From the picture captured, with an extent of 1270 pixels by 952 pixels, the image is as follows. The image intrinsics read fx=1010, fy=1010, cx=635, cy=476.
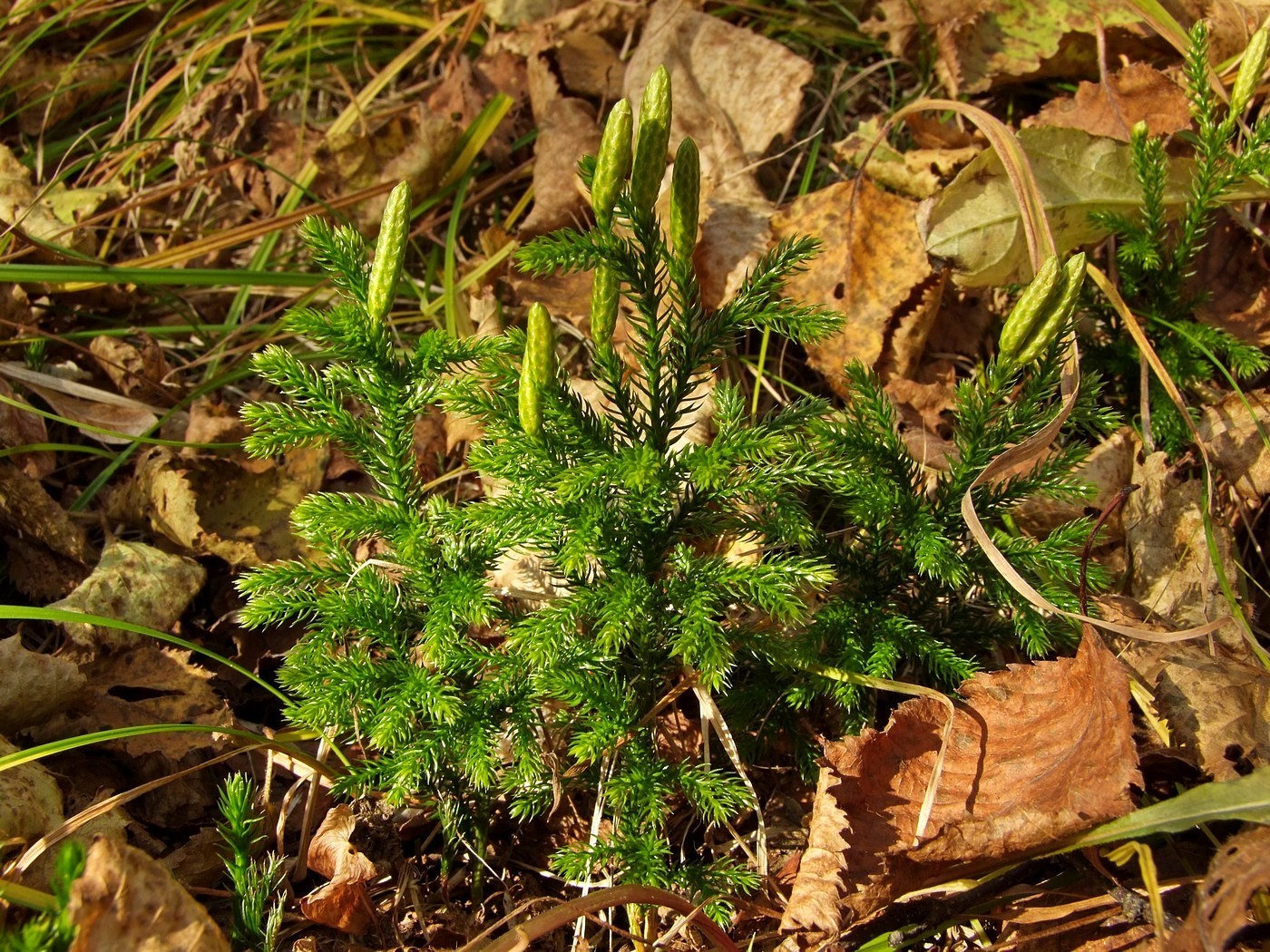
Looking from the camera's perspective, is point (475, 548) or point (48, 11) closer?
point (475, 548)

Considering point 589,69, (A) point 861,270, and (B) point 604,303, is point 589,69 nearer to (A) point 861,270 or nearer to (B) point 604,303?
(A) point 861,270

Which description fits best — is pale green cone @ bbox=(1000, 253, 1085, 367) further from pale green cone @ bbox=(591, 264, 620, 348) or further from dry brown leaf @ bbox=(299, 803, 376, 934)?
dry brown leaf @ bbox=(299, 803, 376, 934)

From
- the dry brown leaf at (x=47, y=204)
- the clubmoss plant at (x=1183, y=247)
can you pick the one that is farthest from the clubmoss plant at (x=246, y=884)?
the clubmoss plant at (x=1183, y=247)

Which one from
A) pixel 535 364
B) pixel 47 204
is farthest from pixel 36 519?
pixel 535 364

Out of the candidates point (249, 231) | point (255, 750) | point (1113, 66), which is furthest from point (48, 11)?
point (1113, 66)

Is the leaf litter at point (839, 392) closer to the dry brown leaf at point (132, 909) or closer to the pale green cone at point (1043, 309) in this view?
the dry brown leaf at point (132, 909)

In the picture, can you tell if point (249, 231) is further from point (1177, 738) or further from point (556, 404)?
point (1177, 738)

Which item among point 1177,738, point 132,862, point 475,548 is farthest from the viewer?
point 1177,738
